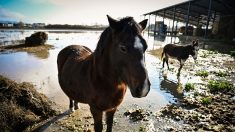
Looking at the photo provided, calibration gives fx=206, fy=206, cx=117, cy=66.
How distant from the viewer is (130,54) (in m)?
2.26

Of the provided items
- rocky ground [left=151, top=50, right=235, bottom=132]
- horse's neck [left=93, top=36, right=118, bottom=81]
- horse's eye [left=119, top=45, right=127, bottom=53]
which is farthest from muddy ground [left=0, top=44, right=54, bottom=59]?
horse's eye [left=119, top=45, right=127, bottom=53]

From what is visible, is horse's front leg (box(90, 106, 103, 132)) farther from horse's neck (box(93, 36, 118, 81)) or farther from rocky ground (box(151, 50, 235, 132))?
rocky ground (box(151, 50, 235, 132))

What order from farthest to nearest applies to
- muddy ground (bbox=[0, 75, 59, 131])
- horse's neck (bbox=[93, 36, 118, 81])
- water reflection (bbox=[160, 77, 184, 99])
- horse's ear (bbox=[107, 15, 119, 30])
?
water reflection (bbox=[160, 77, 184, 99]) < muddy ground (bbox=[0, 75, 59, 131]) < horse's neck (bbox=[93, 36, 118, 81]) < horse's ear (bbox=[107, 15, 119, 30])

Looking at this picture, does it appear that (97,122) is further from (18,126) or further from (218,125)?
(218,125)

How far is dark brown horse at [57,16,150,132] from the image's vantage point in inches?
86.9

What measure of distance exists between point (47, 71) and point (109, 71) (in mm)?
8218

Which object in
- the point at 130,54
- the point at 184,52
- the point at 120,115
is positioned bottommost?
the point at 120,115

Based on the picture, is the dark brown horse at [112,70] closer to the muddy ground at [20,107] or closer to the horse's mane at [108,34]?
the horse's mane at [108,34]

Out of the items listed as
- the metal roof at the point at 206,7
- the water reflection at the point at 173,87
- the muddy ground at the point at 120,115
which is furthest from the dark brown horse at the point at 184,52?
the metal roof at the point at 206,7

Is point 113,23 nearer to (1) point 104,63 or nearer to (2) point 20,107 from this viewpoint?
(1) point 104,63

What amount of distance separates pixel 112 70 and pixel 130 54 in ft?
1.98

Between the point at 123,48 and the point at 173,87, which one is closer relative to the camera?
the point at 123,48

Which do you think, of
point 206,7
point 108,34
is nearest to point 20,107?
point 108,34

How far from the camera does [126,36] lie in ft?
7.65
